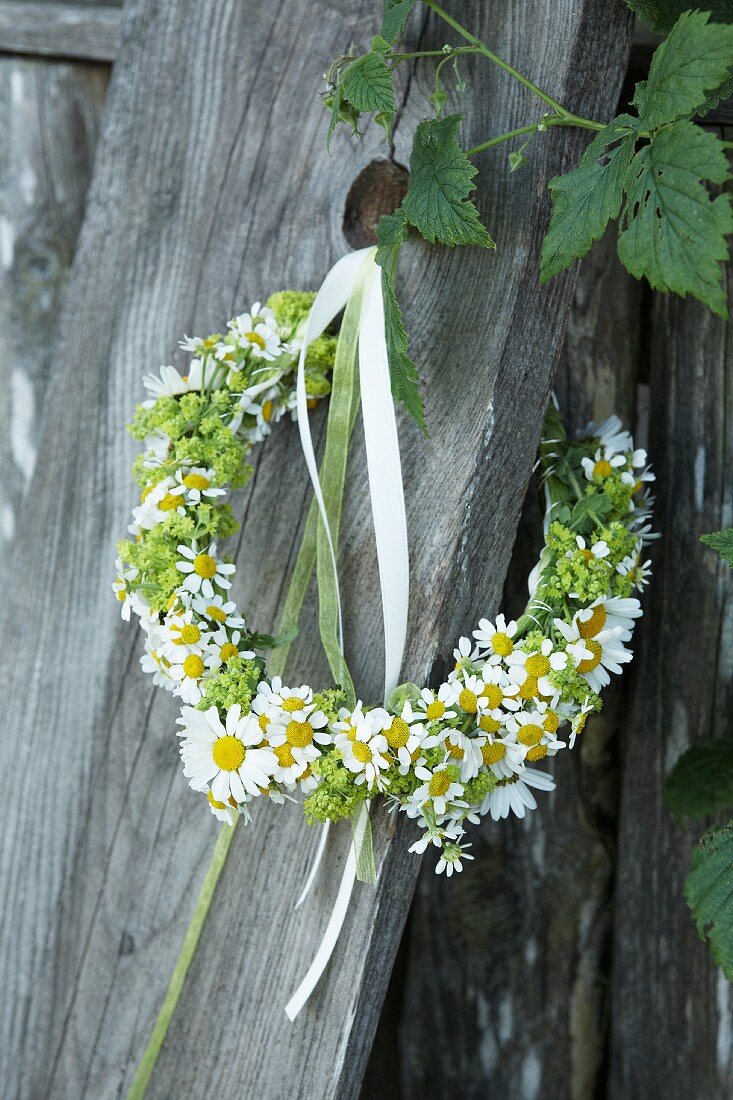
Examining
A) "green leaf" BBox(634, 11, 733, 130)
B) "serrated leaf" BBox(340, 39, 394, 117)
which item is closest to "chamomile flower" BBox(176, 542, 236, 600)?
"serrated leaf" BBox(340, 39, 394, 117)

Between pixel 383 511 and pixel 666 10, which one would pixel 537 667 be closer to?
pixel 383 511

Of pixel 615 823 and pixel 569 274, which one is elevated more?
pixel 569 274

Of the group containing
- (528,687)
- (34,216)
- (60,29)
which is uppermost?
(60,29)

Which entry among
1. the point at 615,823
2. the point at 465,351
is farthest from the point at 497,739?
the point at 615,823

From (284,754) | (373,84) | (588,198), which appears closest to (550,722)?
(284,754)

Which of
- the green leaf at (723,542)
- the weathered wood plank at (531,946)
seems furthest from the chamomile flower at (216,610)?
the weathered wood plank at (531,946)

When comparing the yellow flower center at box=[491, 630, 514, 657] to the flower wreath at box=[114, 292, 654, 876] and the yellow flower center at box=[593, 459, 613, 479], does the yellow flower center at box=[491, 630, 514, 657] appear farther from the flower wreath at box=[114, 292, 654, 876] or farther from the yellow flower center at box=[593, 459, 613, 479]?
the yellow flower center at box=[593, 459, 613, 479]

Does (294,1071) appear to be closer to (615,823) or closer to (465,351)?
(615,823)
